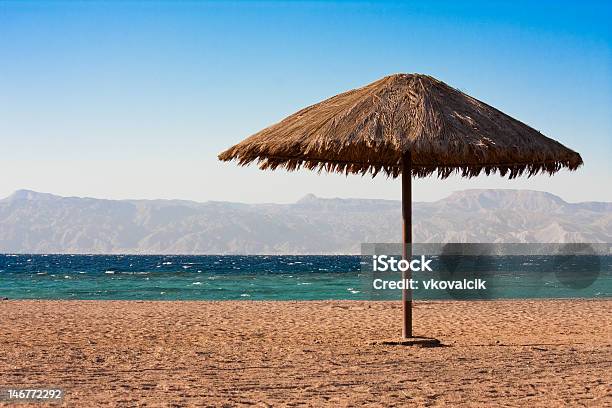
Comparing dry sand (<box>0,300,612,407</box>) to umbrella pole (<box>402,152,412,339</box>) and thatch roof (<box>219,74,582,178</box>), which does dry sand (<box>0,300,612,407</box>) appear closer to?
umbrella pole (<box>402,152,412,339</box>)

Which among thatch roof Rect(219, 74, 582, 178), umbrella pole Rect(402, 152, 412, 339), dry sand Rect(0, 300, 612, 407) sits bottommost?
dry sand Rect(0, 300, 612, 407)

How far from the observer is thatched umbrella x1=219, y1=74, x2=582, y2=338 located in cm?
762

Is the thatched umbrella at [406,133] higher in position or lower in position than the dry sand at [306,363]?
higher

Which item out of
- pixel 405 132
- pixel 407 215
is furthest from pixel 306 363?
pixel 405 132

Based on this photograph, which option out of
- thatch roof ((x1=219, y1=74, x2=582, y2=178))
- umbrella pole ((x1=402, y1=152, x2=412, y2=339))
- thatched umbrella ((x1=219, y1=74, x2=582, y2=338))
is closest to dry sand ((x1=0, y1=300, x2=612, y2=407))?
umbrella pole ((x1=402, y1=152, x2=412, y2=339))

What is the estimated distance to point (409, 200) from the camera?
338 inches

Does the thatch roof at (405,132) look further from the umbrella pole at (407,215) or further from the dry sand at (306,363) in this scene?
the dry sand at (306,363)

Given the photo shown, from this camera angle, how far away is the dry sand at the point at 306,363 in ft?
18.7

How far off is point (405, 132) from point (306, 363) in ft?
8.65

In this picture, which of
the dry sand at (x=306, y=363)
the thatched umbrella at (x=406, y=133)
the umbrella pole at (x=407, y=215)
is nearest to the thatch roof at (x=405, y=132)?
the thatched umbrella at (x=406, y=133)

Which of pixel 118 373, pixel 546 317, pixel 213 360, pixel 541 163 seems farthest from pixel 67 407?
pixel 546 317

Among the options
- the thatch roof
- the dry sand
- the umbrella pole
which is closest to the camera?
the dry sand

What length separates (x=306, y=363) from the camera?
7215 millimetres

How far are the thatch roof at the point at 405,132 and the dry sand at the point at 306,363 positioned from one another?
2208 mm
